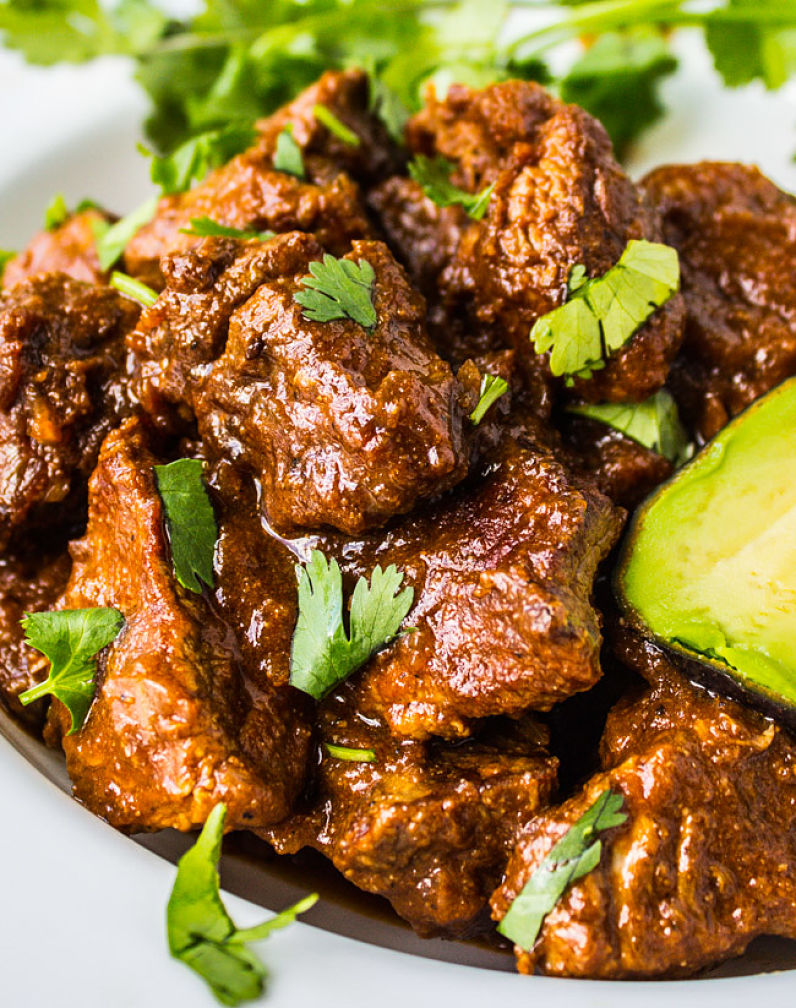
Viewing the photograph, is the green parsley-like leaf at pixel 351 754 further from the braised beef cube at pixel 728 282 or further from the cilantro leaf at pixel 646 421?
the braised beef cube at pixel 728 282

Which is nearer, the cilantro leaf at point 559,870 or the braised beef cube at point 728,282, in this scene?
the cilantro leaf at point 559,870

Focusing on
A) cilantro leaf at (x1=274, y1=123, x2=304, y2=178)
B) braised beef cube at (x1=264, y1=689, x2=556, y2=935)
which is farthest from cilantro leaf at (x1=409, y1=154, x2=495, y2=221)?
braised beef cube at (x1=264, y1=689, x2=556, y2=935)

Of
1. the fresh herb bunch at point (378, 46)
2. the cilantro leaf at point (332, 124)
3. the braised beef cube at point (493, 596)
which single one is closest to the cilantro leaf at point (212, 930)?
the braised beef cube at point (493, 596)

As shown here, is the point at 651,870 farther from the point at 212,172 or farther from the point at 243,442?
the point at 212,172

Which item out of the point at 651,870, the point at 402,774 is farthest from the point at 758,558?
the point at 402,774

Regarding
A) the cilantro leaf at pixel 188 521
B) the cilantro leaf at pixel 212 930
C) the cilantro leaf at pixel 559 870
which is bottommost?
the cilantro leaf at pixel 559 870

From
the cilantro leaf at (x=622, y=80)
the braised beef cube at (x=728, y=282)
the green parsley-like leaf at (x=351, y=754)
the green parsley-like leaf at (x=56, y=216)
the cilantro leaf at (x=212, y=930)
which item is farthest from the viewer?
the cilantro leaf at (x=622, y=80)

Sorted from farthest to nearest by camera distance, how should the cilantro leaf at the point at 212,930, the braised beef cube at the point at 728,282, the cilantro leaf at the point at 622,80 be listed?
the cilantro leaf at the point at 622,80
the braised beef cube at the point at 728,282
the cilantro leaf at the point at 212,930
